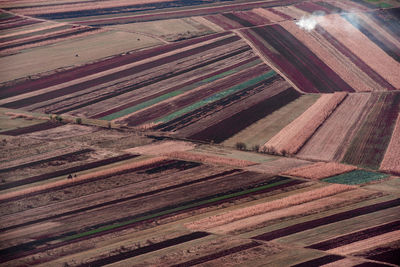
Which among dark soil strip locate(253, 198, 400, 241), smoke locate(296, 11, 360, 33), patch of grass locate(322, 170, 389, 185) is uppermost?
smoke locate(296, 11, 360, 33)

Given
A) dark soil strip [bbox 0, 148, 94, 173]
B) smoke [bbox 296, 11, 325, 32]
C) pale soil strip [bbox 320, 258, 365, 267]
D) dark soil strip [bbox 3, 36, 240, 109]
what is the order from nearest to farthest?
1. pale soil strip [bbox 320, 258, 365, 267]
2. dark soil strip [bbox 0, 148, 94, 173]
3. dark soil strip [bbox 3, 36, 240, 109]
4. smoke [bbox 296, 11, 325, 32]

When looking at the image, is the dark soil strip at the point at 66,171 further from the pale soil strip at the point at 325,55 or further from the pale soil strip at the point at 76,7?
the pale soil strip at the point at 76,7

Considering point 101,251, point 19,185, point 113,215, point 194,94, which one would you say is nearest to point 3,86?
point 194,94

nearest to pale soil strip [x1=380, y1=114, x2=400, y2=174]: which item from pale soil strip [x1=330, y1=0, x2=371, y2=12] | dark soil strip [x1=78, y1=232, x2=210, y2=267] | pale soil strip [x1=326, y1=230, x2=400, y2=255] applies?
pale soil strip [x1=326, y1=230, x2=400, y2=255]

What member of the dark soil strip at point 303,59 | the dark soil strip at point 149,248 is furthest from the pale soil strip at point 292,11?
the dark soil strip at point 149,248

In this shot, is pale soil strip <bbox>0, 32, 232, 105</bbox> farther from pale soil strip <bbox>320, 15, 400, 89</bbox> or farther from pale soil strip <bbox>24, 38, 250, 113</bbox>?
pale soil strip <bbox>320, 15, 400, 89</bbox>

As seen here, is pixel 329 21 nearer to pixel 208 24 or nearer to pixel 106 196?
pixel 208 24
